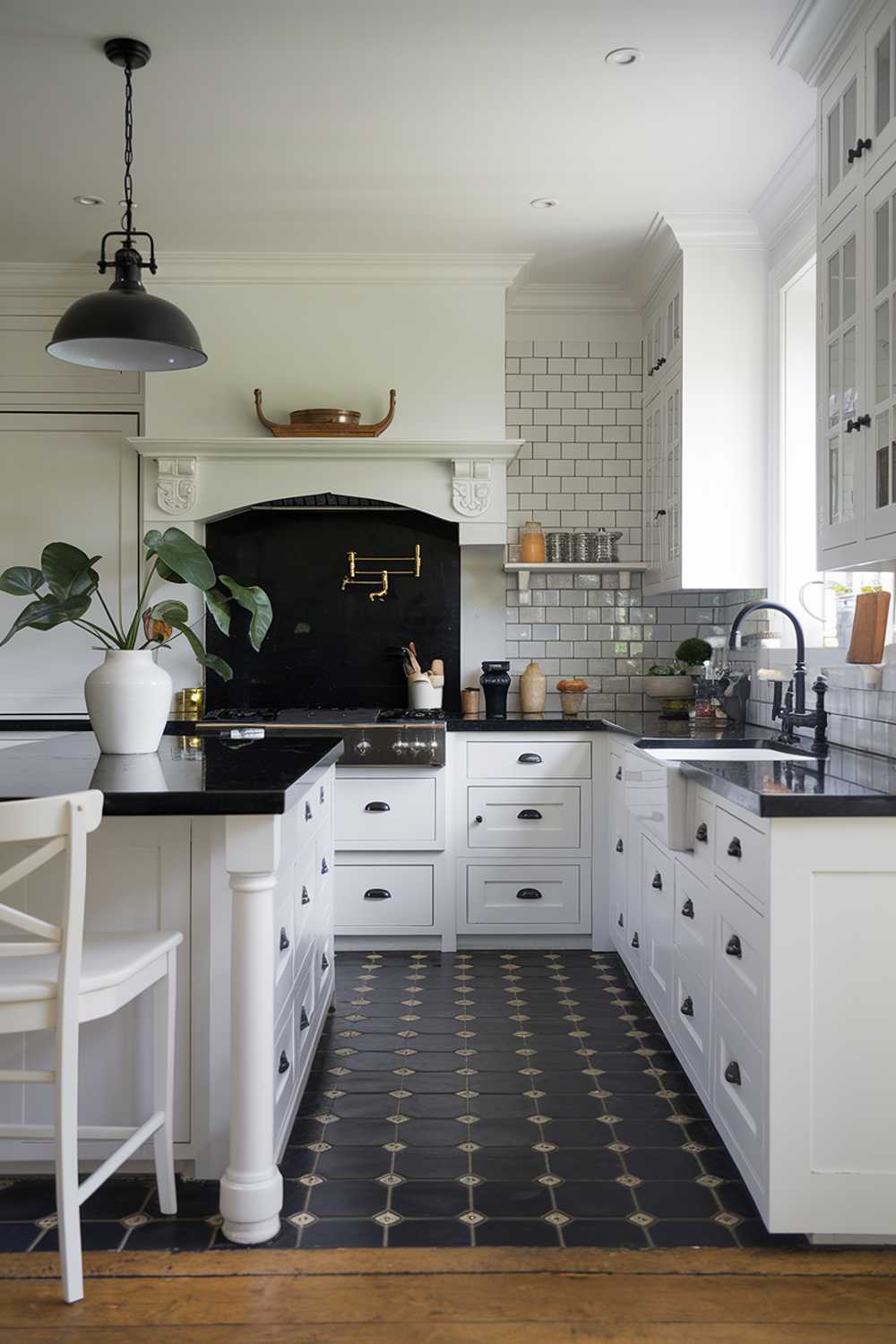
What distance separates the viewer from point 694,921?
2.95 meters

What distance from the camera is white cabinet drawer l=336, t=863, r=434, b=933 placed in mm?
4559

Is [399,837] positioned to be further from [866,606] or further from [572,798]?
[866,606]

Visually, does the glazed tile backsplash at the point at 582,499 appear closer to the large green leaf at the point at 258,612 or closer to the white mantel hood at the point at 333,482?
the white mantel hood at the point at 333,482

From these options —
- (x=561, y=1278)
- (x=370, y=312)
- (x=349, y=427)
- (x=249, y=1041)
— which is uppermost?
(x=370, y=312)

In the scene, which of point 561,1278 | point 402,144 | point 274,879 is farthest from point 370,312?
point 561,1278

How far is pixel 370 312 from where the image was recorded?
16.1 ft

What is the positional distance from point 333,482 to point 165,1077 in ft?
10.1

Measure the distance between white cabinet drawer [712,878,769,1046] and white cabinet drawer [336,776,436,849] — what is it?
198 centimetres

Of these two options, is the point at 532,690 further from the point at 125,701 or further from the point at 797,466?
the point at 125,701

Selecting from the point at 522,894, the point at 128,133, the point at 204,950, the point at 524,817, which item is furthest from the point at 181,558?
the point at 522,894

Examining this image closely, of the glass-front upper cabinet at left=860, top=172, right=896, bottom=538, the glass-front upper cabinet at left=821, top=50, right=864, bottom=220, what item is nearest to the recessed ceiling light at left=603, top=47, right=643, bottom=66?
the glass-front upper cabinet at left=821, top=50, right=864, bottom=220

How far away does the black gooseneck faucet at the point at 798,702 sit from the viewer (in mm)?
3203

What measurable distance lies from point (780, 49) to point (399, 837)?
9.87 feet

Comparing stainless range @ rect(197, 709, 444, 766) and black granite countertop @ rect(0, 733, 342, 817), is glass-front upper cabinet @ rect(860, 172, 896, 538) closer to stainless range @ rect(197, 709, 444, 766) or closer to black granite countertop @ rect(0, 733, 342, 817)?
black granite countertop @ rect(0, 733, 342, 817)
